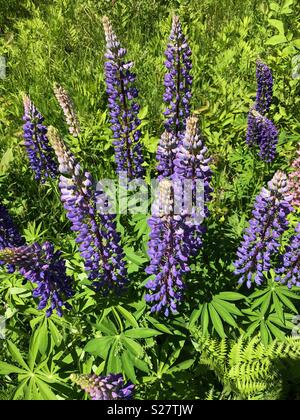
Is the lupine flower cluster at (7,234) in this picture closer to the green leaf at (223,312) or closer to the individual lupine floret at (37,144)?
the individual lupine floret at (37,144)

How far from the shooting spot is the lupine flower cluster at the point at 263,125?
12.1ft

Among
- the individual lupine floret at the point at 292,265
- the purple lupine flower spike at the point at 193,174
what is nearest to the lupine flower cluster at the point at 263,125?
the individual lupine floret at the point at 292,265

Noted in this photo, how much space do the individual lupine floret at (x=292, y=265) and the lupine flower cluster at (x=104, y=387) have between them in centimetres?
122

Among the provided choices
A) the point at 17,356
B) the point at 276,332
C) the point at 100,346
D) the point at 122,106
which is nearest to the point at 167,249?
the point at 100,346

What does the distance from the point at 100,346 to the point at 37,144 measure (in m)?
1.78

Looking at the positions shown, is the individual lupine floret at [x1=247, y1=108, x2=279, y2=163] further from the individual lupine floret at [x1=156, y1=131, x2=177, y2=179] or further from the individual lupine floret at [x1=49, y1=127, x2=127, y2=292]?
the individual lupine floret at [x1=49, y1=127, x2=127, y2=292]

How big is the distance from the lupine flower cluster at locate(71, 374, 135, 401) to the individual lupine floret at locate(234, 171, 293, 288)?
3.45ft

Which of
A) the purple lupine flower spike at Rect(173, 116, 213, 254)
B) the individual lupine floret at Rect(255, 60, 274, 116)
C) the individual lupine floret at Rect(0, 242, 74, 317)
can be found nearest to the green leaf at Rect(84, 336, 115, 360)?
the individual lupine floret at Rect(0, 242, 74, 317)

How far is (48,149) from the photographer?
11.1 ft

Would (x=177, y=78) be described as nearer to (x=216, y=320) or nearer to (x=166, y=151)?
(x=166, y=151)

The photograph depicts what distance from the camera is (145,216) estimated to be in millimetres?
3055

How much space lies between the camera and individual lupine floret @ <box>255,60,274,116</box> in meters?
3.78
